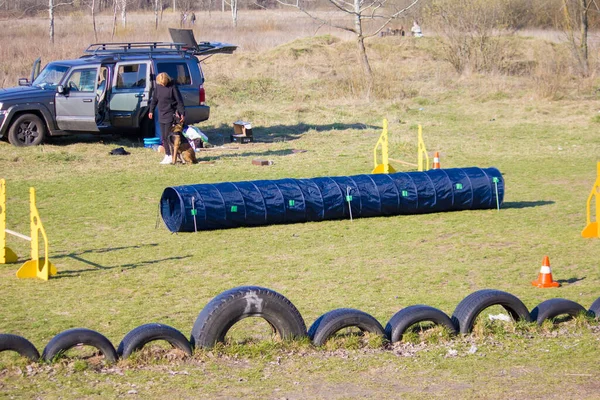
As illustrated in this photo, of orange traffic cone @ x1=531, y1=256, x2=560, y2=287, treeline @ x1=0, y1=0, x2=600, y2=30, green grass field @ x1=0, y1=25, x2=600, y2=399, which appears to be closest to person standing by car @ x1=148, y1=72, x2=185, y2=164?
green grass field @ x1=0, y1=25, x2=600, y2=399

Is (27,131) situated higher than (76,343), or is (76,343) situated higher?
(27,131)

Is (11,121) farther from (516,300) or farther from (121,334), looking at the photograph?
(516,300)

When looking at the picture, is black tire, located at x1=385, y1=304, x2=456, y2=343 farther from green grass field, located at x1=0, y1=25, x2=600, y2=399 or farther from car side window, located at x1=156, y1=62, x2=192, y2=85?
car side window, located at x1=156, y1=62, x2=192, y2=85

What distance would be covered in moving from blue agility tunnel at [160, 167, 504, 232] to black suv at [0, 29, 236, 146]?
7.28m

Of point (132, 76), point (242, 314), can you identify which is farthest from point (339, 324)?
point (132, 76)

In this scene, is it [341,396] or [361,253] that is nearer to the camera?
[341,396]

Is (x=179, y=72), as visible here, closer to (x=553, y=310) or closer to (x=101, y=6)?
(x=553, y=310)


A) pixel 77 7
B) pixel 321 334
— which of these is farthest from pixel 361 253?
pixel 77 7

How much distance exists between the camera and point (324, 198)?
11.8 metres

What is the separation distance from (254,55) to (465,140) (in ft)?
56.1

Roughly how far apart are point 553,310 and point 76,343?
401 centimetres

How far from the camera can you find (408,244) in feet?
34.7

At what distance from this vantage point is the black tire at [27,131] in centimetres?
1791

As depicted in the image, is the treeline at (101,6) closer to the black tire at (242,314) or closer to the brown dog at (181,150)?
the brown dog at (181,150)
